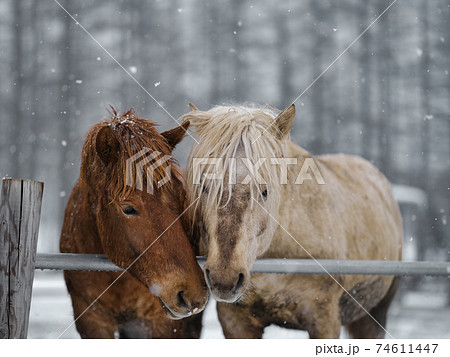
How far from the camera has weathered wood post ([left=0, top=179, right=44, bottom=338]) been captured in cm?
185

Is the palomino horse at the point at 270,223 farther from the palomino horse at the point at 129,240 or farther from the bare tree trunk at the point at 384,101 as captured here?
the bare tree trunk at the point at 384,101

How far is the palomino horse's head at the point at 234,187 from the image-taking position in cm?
195

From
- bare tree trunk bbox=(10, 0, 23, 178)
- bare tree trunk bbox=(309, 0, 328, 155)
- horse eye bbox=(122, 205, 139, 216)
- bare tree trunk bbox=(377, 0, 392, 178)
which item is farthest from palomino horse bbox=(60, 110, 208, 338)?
bare tree trunk bbox=(377, 0, 392, 178)

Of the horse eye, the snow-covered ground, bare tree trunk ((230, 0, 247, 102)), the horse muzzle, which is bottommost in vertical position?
the snow-covered ground

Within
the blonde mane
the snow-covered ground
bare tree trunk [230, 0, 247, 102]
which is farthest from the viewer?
bare tree trunk [230, 0, 247, 102]

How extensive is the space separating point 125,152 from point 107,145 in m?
0.10

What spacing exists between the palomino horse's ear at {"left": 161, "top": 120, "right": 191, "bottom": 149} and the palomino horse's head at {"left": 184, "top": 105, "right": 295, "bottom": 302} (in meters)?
0.10

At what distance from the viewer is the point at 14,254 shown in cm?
187

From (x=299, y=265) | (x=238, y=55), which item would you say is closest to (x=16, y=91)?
(x=238, y=55)

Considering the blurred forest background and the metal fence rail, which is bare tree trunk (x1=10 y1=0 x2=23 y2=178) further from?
the metal fence rail

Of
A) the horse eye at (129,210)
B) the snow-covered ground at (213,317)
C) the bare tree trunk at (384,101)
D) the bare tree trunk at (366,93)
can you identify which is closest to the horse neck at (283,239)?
the horse eye at (129,210)

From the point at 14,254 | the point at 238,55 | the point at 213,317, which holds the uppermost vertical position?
the point at 238,55

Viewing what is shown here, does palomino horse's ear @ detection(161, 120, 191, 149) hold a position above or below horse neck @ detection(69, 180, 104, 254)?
above

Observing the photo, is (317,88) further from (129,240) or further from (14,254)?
(14,254)
